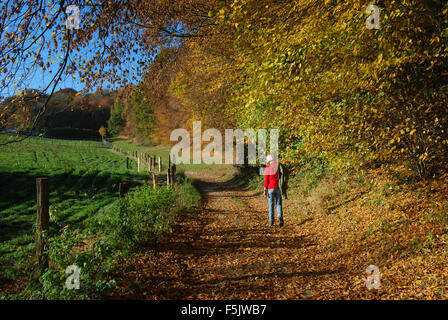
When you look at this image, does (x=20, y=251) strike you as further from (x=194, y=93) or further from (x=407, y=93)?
(x=194, y=93)

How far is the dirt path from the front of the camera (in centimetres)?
406

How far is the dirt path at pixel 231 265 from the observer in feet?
13.3

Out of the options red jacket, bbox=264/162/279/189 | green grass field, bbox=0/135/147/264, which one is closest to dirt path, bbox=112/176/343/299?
red jacket, bbox=264/162/279/189

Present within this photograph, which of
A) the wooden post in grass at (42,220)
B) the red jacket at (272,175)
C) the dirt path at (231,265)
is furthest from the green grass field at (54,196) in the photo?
the red jacket at (272,175)

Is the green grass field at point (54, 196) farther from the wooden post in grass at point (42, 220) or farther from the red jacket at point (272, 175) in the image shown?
the red jacket at point (272, 175)

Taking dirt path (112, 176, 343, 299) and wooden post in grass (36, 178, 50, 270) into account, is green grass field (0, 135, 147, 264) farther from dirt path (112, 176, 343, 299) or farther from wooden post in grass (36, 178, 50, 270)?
dirt path (112, 176, 343, 299)

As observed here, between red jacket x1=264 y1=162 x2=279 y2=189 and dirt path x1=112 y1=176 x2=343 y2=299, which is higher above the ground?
red jacket x1=264 y1=162 x2=279 y2=189

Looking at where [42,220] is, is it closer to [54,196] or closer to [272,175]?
[272,175]

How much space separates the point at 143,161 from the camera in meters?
30.9

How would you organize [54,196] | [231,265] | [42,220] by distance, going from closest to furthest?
[42,220], [231,265], [54,196]

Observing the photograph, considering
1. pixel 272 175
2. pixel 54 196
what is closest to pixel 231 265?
pixel 272 175

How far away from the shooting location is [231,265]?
509 centimetres

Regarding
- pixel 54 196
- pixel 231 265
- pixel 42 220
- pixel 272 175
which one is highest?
pixel 272 175
